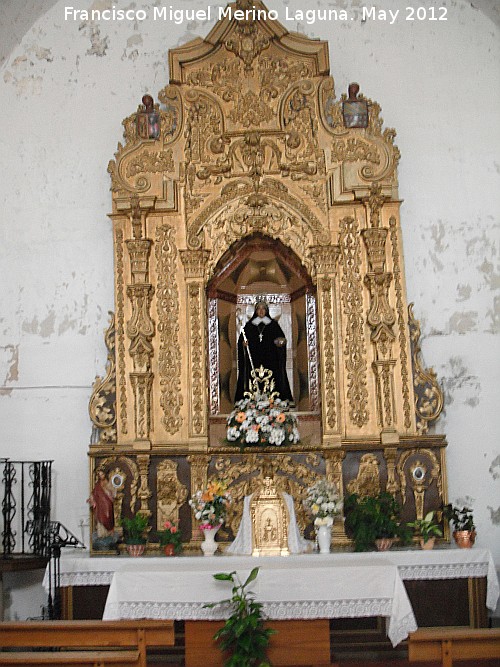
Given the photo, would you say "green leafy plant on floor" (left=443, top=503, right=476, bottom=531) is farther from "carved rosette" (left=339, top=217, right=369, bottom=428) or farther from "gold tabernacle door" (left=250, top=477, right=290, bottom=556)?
"gold tabernacle door" (left=250, top=477, right=290, bottom=556)

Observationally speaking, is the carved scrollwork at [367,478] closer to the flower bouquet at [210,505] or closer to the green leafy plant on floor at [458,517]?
the green leafy plant on floor at [458,517]

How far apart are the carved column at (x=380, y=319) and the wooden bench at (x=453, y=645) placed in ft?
13.7

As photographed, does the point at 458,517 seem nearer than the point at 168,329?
Yes

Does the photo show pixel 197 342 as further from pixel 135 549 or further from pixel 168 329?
pixel 135 549

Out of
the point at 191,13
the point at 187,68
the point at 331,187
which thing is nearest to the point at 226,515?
the point at 331,187

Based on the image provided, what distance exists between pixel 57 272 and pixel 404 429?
4.98m

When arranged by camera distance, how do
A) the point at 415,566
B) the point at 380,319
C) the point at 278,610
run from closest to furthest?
1. the point at 278,610
2. the point at 415,566
3. the point at 380,319

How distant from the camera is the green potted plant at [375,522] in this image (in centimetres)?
1071

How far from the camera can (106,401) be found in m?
11.7

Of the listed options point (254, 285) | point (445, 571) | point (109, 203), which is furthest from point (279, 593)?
point (109, 203)

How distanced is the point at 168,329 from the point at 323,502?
9.63 feet

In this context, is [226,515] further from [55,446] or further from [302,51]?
[302,51]

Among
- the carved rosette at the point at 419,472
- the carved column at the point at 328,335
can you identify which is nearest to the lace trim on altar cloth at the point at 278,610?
the carved rosette at the point at 419,472

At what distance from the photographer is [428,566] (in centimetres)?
1035
